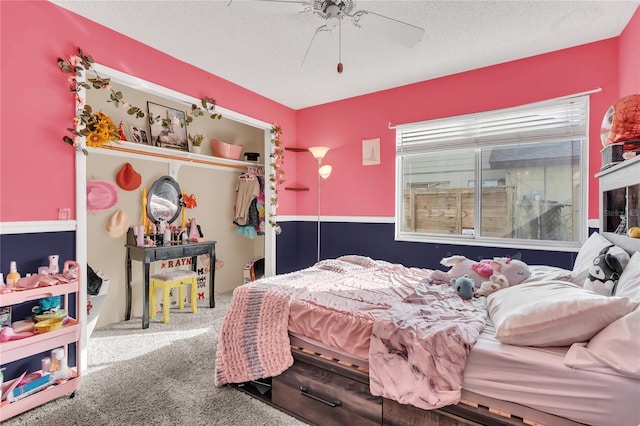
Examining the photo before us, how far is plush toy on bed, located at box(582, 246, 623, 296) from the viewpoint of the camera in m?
1.44

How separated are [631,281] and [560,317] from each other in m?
0.42

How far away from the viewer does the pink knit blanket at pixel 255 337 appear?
1.86 m

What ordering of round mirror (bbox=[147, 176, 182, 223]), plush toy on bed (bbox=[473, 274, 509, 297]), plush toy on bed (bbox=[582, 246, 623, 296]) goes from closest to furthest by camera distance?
plush toy on bed (bbox=[582, 246, 623, 296]) → plush toy on bed (bbox=[473, 274, 509, 297]) → round mirror (bbox=[147, 176, 182, 223])

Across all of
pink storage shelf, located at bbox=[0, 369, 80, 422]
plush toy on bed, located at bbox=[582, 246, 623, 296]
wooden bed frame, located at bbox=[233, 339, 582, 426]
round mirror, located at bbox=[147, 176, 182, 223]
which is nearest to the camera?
Answer: wooden bed frame, located at bbox=[233, 339, 582, 426]

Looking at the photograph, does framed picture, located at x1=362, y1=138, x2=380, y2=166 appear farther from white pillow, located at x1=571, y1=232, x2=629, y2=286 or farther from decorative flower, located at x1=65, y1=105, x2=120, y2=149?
decorative flower, located at x1=65, y1=105, x2=120, y2=149

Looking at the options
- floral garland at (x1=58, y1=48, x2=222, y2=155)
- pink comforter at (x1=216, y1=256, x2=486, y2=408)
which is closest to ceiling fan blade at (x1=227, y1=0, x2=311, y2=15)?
floral garland at (x1=58, y1=48, x2=222, y2=155)

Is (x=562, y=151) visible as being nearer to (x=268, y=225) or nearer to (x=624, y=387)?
(x=624, y=387)

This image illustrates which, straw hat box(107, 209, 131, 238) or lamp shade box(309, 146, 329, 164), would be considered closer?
straw hat box(107, 209, 131, 238)

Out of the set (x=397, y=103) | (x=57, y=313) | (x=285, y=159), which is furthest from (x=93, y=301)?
(x=397, y=103)

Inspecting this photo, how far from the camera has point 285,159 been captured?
434 cm

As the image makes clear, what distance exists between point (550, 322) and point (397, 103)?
300 cm

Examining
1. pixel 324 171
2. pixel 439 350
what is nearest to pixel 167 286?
pixel 324 171

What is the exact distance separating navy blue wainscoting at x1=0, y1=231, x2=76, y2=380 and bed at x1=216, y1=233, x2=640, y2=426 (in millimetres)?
1226

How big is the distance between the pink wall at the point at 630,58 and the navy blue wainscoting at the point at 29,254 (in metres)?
4.13
